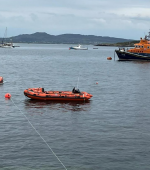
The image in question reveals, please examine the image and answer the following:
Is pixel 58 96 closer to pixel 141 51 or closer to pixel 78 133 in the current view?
pixel 78 133

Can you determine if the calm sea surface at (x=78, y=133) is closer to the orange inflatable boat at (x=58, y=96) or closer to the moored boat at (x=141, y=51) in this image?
the orange inflatable boat at (x=58, y=96)

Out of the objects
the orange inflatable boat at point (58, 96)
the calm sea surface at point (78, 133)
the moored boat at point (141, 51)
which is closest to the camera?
the calm sea surface at point (78, 133)

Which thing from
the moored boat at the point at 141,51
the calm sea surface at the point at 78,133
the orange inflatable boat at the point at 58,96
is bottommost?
the calm sea surface at the point at 78,133

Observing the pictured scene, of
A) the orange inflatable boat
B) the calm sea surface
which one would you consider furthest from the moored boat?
the orange inflatable boat

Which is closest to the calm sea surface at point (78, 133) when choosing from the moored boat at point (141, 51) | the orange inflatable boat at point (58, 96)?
the orange inflatable boat at point (58, 96)

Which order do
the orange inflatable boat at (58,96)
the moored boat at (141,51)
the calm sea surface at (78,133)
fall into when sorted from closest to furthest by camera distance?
the calm sea surface at (78,133), the orange inflatable boat at (58,96), the moored boat at (141,51)

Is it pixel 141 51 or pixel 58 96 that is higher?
pixel 141 51

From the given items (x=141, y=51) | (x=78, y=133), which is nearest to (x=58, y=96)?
(x=78, y=133)

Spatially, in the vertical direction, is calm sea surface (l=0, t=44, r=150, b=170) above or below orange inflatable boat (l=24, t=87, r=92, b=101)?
below

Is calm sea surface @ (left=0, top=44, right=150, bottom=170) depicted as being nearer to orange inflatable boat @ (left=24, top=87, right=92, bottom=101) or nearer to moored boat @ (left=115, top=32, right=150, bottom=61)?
orange inflatable boat @ (left=24, top=87, right=92, bottom=101)

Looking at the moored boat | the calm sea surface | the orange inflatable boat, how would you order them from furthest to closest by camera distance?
the moored boat < the orange inflatable boat < the calm sea surface

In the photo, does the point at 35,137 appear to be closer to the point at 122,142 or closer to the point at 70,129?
the point at 70,129

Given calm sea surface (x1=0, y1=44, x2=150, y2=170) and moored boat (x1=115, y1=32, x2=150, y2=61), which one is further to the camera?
moored boat (x1=115, y1=32, x2=150, y2=61)

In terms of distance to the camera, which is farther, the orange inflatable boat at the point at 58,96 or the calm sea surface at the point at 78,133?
the orange inflatable boat at the point at 58,96
